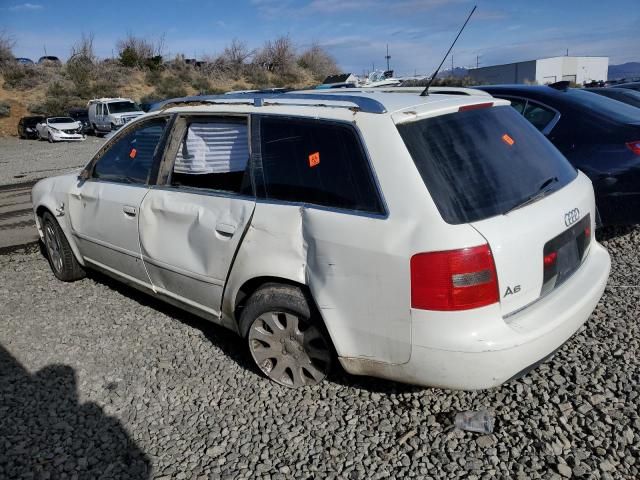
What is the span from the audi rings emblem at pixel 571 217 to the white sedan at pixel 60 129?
2941cm

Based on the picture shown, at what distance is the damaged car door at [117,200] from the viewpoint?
12.6ft

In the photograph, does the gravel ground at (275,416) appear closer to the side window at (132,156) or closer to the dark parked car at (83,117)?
the side window at (132,156)


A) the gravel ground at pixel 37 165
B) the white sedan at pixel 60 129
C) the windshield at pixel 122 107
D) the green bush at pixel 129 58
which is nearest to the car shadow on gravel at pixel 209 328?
the gravel ground at pixel 37 165

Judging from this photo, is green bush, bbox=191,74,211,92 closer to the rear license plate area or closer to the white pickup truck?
the white pickup truck

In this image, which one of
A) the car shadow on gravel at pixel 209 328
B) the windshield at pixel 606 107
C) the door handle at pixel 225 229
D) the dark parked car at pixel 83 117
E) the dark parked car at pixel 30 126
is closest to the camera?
the door handle at pixel 225 229

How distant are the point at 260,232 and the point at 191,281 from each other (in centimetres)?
80

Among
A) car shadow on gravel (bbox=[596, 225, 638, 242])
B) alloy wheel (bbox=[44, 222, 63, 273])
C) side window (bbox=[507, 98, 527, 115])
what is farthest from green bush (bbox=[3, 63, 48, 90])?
car shadow on gravel (bbox=[596, 225, 638, 242])

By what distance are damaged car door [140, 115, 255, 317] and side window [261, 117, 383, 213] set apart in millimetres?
196

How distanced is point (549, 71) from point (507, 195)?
63782 mm

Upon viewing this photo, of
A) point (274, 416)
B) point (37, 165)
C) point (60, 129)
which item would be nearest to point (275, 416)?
point (274, 416)

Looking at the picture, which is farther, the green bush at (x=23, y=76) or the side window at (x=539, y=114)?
the green bush at (x=23, y=76)

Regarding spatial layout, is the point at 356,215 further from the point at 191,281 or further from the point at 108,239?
the point at 108,239

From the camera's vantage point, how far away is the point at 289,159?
295 centimetres

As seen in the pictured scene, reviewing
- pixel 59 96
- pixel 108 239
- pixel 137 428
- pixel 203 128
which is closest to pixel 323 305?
pixel 137 428
